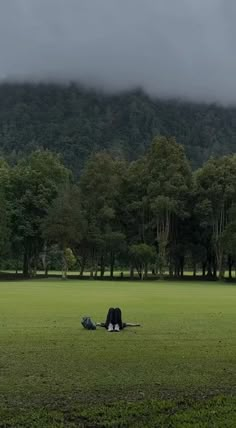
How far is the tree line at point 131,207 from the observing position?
80.7 m

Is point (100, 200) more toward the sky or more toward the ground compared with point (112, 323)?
more toward the sky

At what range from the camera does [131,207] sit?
283ft

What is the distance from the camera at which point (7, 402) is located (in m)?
9.09

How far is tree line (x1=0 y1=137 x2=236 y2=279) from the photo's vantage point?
265ft

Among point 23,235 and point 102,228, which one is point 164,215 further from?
point 23,235

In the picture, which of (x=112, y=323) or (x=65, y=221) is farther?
(x=65, y=221)

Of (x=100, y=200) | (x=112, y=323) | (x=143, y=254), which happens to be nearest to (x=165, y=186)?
(x=100, y=200)

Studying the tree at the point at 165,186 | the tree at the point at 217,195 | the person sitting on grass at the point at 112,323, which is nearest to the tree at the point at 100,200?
the tree at the point at 165,186

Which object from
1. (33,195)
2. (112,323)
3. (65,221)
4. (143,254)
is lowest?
(112,323)

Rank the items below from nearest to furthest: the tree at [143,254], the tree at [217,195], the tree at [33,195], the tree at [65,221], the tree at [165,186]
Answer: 1. the tree at [65,221]
2. the tree at [143,254]
3. the tree at [165,186]
4. the tree at [217,195]
5. the tree at [33,195]

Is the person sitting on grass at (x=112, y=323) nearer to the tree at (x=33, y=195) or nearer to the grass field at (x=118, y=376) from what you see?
the grass field at (x=118, y=376)

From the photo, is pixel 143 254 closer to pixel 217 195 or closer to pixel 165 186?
pixel 165 186

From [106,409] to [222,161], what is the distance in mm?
79137

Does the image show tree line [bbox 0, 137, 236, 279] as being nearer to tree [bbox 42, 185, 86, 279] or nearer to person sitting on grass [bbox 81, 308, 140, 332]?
tree [bbox 42, 185, 86, 279]
